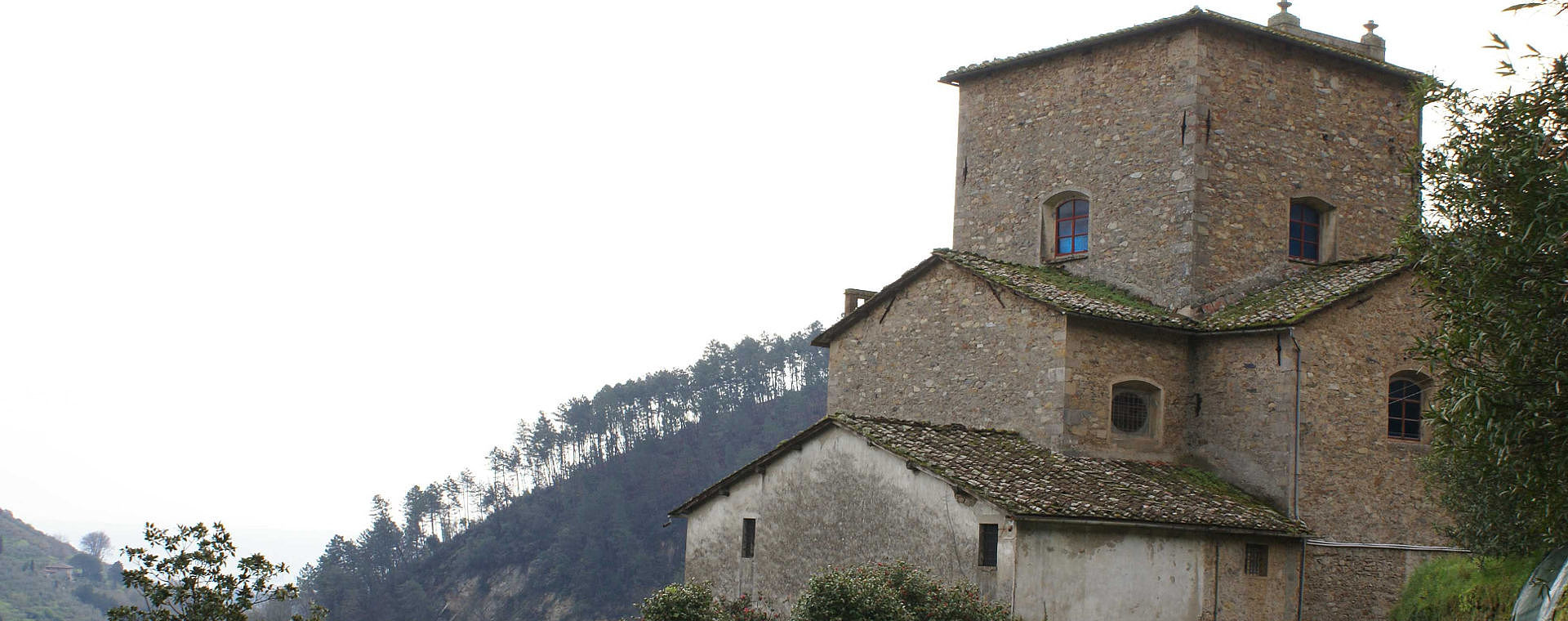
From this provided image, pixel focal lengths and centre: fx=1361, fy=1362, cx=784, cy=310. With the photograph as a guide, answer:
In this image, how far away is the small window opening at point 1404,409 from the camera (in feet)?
64.7

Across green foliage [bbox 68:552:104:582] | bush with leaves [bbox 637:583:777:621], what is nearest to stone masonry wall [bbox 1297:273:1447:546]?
bush with leaves [bbox 637:583:777:621]

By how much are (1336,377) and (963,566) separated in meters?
6.68

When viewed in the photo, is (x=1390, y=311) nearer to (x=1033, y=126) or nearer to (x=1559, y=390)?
(x=1033, y=126)

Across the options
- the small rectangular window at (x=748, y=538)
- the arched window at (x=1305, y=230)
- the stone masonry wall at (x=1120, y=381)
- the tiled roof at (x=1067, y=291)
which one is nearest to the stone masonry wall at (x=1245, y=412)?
the stone masonry wall at (x=1120, y=381)

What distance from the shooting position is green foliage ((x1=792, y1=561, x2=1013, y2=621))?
48.5 ft

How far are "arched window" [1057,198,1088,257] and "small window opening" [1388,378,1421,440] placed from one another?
16.8 ft

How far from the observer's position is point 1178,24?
21.2m

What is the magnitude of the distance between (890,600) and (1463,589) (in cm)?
720

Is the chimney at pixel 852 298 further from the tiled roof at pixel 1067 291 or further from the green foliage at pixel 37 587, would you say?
the green foliage at pixel 37 587

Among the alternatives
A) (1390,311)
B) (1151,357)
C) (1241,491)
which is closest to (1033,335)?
(1151,357)

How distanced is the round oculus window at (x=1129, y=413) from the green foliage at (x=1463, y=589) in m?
4.14

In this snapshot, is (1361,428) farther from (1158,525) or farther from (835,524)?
(835,524)

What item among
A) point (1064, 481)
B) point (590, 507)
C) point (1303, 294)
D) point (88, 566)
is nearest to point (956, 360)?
point (1064, 481)

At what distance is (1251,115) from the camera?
70.2 feet
